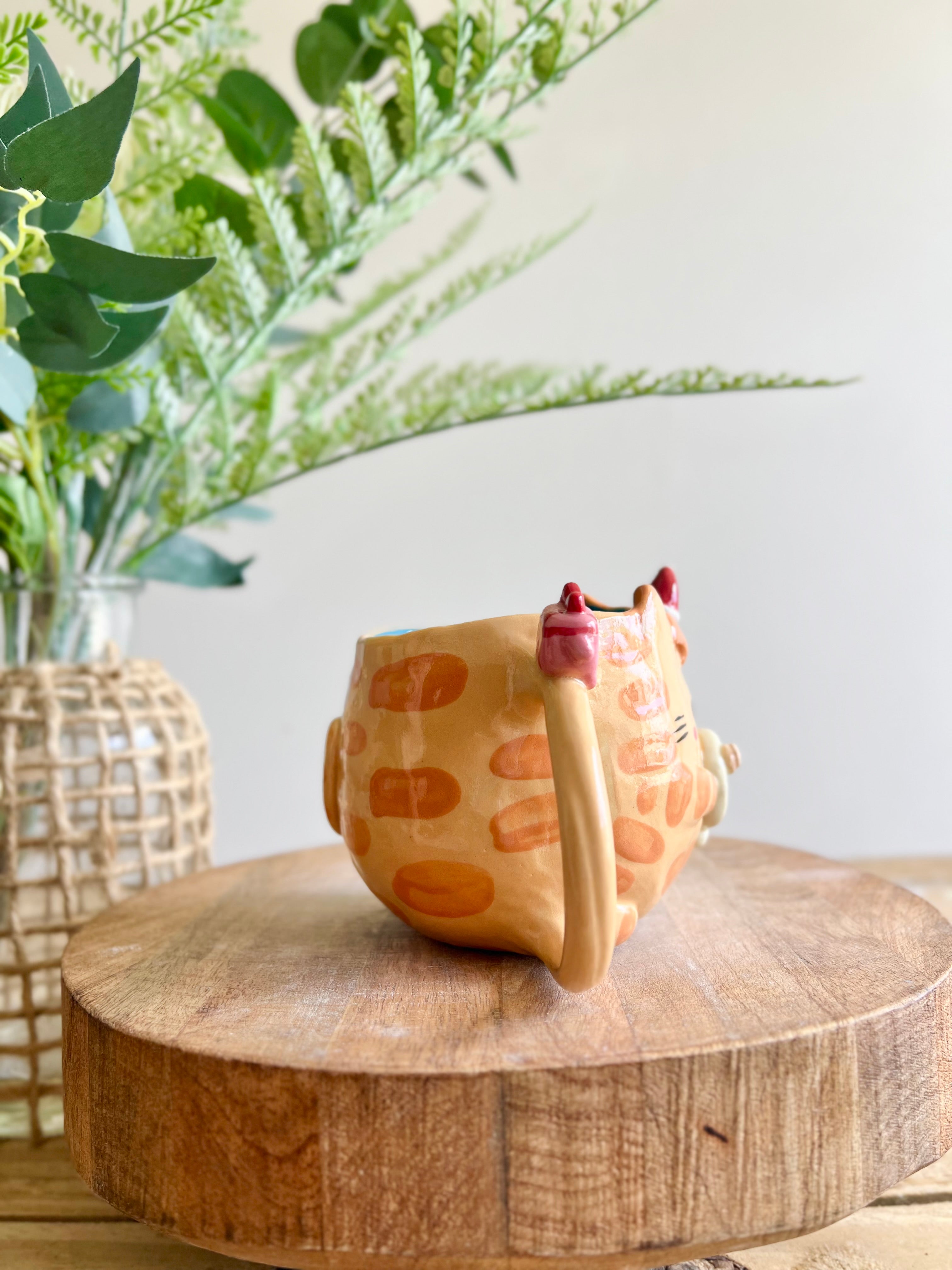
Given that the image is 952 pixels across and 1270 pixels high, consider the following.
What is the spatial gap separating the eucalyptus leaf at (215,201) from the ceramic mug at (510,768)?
29 cm

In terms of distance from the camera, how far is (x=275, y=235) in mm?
504

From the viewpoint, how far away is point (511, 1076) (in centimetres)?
27

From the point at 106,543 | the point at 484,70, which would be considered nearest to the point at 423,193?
the point at 484,70

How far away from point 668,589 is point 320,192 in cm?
27

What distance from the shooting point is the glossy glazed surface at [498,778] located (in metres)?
0.34

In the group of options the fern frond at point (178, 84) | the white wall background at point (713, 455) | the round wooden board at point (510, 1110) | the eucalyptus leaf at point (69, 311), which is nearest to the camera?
the round wooden board at point (510, 1110)

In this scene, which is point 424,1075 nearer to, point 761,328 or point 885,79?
point 761,328

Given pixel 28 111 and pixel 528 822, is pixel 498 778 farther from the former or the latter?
pixel 28 111

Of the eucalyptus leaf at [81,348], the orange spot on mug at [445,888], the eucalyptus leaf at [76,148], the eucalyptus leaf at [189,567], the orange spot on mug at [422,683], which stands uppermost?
the eucalyptus leaf at [76,148]

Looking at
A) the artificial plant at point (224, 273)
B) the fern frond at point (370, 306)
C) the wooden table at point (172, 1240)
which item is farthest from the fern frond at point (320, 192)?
the wooden table at point (172, 1240)

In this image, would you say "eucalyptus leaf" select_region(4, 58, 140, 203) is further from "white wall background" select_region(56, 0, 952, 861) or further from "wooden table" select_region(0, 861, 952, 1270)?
"white wall background" select_region(56, 0, 952, 861)

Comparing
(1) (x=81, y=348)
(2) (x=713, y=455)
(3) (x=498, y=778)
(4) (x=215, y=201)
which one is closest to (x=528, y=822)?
(3) (x=498, y=778)

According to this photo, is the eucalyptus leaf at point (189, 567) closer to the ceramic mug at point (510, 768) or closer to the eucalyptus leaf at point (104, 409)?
the eucalyptus leaf at point (104, 409)

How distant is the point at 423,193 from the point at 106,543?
0.27 meters
